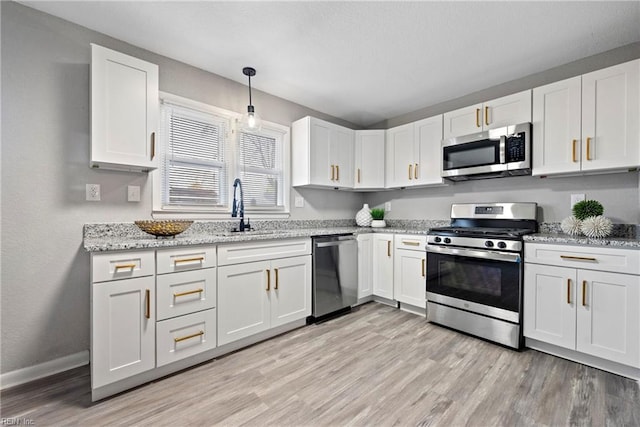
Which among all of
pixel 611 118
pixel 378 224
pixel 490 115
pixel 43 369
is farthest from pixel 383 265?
pixel 43 369

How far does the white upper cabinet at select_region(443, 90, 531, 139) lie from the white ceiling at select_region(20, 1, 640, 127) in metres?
0.30

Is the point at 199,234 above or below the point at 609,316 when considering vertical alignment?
above

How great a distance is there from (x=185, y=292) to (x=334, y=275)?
4.95 feet

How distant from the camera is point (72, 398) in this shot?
1688 mm

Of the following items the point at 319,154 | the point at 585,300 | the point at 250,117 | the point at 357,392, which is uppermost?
the point at 250,117

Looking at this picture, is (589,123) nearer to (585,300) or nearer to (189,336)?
(585,300)

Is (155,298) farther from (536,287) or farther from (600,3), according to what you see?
(600,3)

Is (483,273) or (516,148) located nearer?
(483,273)

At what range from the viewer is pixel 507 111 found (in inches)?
106

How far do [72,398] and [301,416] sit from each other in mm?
1420

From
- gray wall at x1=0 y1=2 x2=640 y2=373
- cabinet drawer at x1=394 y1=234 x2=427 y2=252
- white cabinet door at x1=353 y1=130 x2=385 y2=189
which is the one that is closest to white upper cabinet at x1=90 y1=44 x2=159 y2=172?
gray wall at x1=0 y1=2 x2=640 y2=373

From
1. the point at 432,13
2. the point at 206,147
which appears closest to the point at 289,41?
the point at 432,13

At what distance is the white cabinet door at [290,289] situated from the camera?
2492mm

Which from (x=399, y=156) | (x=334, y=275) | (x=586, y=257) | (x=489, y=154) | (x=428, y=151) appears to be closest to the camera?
(x=586, y=257)
